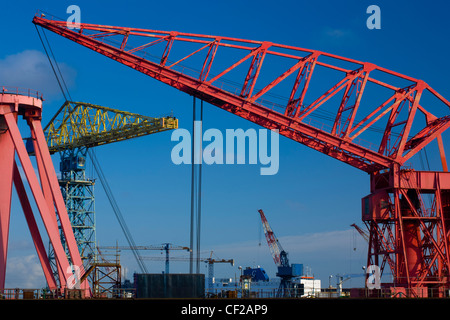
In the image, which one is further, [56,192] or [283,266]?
[283,266]

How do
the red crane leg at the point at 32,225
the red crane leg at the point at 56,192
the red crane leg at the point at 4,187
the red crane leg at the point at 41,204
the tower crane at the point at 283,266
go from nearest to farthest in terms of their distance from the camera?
the red crane leg at the point at 41,204, the red crane leg at the point at 4,187, the red crane leg at the point at 56,192, the red crane leg at the point at 32,225, the tower crane at the point at 283,266

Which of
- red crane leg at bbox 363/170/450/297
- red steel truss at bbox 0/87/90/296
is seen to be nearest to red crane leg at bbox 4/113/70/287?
red steel truss at bbox 0/87/90/296

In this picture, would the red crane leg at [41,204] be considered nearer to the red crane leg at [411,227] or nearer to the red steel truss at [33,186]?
the red steel truss at [33,186]

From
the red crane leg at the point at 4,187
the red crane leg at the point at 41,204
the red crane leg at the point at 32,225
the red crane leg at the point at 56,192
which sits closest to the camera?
the red crane leg at the point at 41,204

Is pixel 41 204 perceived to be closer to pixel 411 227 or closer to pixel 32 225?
pixel 32 225

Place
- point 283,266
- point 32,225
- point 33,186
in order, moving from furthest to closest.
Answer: point 283,266
point 32,225
point 33,186

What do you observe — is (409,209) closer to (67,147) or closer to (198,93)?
(198,93)

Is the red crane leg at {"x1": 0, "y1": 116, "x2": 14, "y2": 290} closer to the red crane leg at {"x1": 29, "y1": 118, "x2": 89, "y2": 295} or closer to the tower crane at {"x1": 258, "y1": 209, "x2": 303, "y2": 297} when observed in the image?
the red crane leg at {"x1": 29, "y1": 118, "x2": 89, "y2": 295}

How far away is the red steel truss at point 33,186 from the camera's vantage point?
50.0m

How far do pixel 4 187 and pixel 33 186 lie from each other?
3.14 m

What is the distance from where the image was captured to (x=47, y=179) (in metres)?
53.7

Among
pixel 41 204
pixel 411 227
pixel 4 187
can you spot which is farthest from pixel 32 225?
pixel 411 227

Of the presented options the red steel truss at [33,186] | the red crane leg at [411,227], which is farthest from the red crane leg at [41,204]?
the red crane leg at [411,227]

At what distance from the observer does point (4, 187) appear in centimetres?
5159
